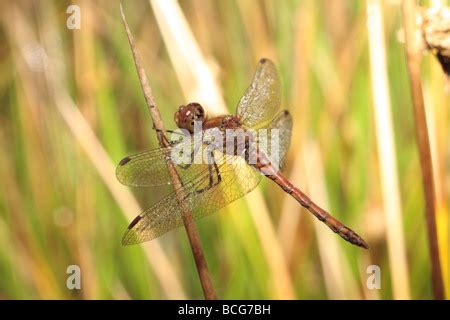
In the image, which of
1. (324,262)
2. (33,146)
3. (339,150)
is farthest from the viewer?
(33,146)

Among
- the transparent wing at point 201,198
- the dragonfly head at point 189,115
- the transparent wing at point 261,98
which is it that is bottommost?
the transparent wing at point 201,198

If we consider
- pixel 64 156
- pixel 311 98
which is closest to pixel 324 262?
pixel 311 98

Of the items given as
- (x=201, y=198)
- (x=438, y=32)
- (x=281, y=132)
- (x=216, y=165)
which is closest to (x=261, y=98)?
(x=281, y=132)

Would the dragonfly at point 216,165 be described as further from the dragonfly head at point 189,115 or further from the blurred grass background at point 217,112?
the blurred grass background at point 217,112

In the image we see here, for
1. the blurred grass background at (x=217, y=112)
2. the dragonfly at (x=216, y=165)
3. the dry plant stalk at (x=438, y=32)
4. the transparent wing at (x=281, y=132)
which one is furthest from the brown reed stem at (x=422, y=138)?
the transparent wing at (x=281, y=132)

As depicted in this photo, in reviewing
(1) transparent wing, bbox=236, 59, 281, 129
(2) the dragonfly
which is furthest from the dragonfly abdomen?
(1) transparent wing, bbox=236, 59, 281, 129

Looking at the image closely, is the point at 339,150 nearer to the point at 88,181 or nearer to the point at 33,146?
the point at 88,181

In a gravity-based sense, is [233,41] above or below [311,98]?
above
